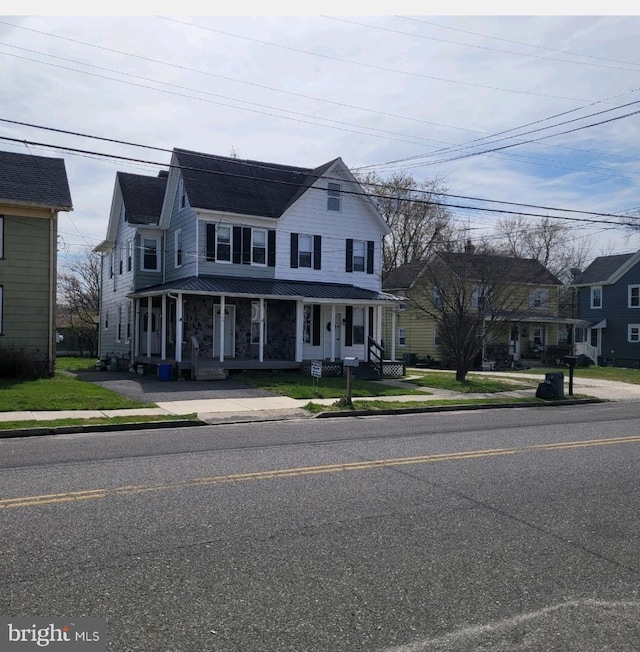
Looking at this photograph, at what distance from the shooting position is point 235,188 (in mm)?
28391

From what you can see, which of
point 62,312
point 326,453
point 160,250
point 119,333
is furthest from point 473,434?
point 62,312

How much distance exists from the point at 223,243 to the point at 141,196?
24.1 feet

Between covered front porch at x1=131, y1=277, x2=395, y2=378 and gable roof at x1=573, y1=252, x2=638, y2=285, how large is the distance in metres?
24.1

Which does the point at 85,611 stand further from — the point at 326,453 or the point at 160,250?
the point at 160,250

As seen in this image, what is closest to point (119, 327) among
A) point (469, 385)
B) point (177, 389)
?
point (177, 389)

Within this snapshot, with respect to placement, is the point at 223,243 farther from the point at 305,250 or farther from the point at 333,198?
the point at 333,198

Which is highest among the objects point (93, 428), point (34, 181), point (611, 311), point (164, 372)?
point (34, 181)

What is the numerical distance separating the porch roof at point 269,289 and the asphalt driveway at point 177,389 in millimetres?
3519

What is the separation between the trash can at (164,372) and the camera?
23.1m

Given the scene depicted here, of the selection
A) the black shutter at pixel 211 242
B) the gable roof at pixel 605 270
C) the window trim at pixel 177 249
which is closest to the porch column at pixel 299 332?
the black shutter at pixel 211 242

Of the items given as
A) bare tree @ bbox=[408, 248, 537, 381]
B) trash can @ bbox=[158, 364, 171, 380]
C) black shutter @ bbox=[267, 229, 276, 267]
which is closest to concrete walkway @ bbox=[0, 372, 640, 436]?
trash can @ bbox=[158, 364, 171, 380]

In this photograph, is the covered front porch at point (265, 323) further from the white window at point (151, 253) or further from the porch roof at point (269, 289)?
the white window at point (151, 253)

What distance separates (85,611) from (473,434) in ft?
29.5

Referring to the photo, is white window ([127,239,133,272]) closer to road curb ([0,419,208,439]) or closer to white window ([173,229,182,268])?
white window ([173,229,182,268])
